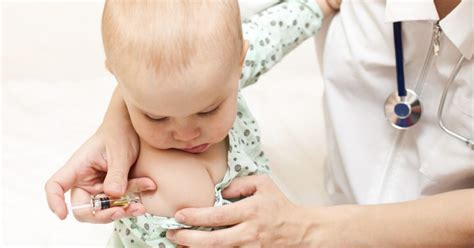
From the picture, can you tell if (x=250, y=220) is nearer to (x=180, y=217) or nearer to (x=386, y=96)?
(x=180, y=217)

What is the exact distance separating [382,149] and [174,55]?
0.58m

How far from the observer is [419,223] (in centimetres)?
113

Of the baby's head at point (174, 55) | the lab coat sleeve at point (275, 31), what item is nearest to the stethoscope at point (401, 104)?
the lab coat sleeve at point (275, 31)

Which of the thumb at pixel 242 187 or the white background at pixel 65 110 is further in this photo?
the white background at pixel 65 110

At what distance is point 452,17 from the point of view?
1106 millimetres

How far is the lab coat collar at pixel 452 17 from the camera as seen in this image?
3.58 feet

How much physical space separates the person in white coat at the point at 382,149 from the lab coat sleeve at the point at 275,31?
0.07 m

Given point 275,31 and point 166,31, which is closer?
point 166,31

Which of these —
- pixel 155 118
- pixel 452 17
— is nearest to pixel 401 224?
pixel 452 17

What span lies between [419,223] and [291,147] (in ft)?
2.01

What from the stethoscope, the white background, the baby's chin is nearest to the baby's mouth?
the baby's chin

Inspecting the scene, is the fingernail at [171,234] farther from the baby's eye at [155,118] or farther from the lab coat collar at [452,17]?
the lab coat collar at [452,17]

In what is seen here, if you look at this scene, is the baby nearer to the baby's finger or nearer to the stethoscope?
the baby's finger

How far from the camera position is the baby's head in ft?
3.01
